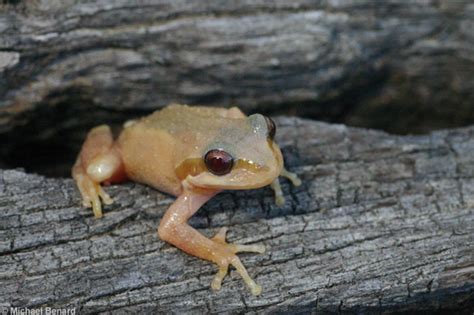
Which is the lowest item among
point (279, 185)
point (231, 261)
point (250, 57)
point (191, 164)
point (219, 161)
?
point (231, 261)

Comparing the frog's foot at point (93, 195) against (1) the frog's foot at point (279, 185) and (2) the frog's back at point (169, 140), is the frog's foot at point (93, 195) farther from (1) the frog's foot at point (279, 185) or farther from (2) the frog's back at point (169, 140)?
(1) the frog's foot at point (279, 185)

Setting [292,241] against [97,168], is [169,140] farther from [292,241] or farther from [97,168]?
[292,241]

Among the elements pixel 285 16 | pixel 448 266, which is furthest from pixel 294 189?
pixel 285 16

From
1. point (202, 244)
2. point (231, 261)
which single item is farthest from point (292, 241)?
point (202, 244)

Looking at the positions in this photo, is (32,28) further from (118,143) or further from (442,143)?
(442,143)

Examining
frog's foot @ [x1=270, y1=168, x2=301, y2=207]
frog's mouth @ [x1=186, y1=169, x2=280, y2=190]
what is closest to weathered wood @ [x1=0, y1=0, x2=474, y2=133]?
frog's foot @ [x1=270, y1=168, x2=301, y2=207]
